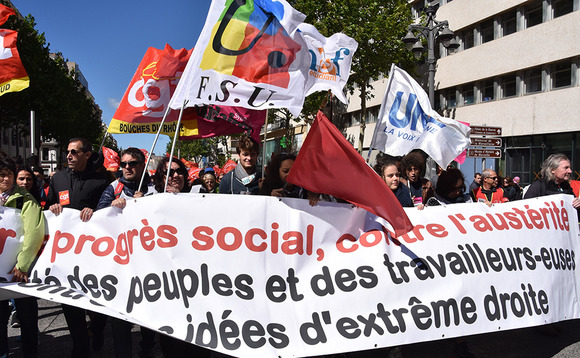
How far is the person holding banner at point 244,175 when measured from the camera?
413cm

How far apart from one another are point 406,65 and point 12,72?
21.2 metres

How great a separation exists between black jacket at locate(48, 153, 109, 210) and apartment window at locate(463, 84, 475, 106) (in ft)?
70.8

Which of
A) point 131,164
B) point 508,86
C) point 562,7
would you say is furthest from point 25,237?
point 508,86

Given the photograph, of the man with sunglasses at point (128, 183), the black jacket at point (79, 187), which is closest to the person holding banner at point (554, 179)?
the man with sunglasses at point (128, 183)

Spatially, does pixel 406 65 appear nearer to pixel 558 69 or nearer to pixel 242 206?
pixel 558 69

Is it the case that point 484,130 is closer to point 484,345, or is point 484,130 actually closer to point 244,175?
point 484,345

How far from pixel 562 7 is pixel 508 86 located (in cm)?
386

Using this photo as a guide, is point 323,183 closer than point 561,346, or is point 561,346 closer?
point 323,183

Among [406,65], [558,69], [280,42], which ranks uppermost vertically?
[406,65]

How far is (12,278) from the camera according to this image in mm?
3344

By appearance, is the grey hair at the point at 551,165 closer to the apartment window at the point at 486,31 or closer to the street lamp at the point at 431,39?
the street lamp at the point at 431,39

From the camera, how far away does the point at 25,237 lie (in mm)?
3430

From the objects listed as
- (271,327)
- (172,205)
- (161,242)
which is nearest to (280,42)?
(172,205)

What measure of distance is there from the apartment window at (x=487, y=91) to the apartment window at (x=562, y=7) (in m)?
4.18
